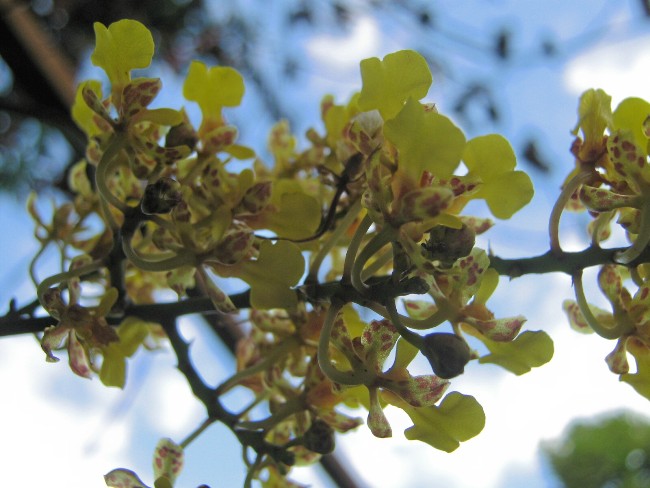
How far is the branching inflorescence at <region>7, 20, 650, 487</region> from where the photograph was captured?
51 centimetres

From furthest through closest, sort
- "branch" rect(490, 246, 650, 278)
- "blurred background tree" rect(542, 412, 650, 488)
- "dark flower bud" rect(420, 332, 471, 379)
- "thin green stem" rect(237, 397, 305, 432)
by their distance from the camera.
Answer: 1. "blurred background tree" rect(542, 412, 650, 488)
2. "thin green stem" rect(237, 397, 305, 432)
3. "branch" rect(490, 246, 650, 278)
4. "dark flower bud" rect(420, 332, 471, 379)

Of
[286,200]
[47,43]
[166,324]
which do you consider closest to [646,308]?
[286,200]

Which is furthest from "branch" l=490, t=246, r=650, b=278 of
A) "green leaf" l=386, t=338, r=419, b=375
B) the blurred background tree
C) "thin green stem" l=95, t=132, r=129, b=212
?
the blurred background tree

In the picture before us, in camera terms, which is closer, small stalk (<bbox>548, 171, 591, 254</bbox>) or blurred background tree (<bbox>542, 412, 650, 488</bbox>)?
small stalk (<bbox>548, 171, 591, 254</bbox>)

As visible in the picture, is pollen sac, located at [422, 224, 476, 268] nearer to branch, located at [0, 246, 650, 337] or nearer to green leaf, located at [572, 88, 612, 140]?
branch, located at [0, 246, 650, 337]

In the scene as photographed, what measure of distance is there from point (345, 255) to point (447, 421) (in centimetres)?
18

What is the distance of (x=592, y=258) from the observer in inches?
22.4

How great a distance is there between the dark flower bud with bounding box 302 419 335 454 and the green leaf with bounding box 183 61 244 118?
1.12 feet

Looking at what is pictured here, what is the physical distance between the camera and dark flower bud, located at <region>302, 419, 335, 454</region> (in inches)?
25.1

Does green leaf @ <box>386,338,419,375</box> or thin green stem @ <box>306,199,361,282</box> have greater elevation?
thin green stem @ <box>306,199,361,282</box>

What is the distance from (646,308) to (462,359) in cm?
20

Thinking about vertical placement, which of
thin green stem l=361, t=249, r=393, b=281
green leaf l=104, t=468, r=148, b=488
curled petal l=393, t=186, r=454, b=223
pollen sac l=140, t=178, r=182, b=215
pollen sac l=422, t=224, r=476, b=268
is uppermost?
pollen sac l=140, t=178, r=182, b=215

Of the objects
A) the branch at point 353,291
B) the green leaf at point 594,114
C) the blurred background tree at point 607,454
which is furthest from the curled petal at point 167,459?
the blurred background tree at point 607,454

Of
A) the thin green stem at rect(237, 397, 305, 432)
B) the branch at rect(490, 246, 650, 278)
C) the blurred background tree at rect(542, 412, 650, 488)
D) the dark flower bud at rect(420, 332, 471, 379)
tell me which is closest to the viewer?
the dark flower bud at rect(420, 332, 471, 379)
